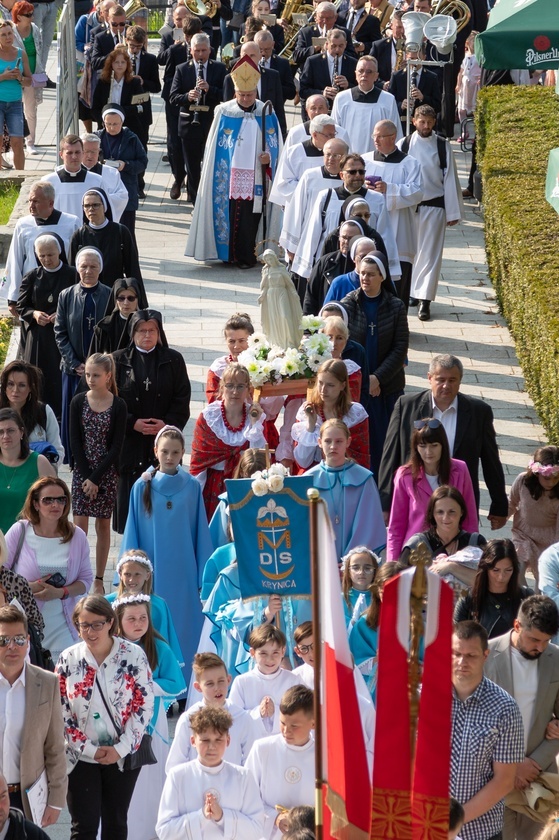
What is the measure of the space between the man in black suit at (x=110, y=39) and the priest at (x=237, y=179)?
2.73 m

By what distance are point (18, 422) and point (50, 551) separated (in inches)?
47.6

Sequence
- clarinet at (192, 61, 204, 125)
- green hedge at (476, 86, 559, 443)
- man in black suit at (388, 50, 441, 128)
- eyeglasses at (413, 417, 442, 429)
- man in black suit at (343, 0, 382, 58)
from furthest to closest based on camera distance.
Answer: man in black suit at (343, 0, 382, 58) → clarinet at (192, 61, 204, 125) → man in black suit at (388, 50, 441, 128) → green hedge at (476, 86, 559, 443) → eyeglasses at (413, 417, 442, 429)

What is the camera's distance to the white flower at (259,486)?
827cm

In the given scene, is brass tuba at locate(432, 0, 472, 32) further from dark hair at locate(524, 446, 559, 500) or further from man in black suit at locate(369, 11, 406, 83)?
dark hair at locate(524, 446, 559, 500)

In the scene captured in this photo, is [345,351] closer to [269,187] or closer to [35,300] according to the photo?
[35,300]

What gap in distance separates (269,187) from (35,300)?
515 cm

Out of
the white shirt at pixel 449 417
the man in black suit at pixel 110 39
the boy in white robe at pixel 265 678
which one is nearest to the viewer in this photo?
the boy in white robe at pixel 265 678

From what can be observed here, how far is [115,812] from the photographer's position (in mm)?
7434

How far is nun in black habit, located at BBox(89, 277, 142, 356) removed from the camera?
11195 mm

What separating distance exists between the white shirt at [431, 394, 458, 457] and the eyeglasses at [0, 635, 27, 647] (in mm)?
3724

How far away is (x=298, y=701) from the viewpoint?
6.75m

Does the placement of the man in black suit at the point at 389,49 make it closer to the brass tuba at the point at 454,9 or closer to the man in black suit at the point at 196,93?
the brass tuba at the point at 454,9

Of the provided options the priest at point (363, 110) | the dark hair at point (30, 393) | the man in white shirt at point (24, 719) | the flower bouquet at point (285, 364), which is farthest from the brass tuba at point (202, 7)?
the man in white shirt at point (24, 719)

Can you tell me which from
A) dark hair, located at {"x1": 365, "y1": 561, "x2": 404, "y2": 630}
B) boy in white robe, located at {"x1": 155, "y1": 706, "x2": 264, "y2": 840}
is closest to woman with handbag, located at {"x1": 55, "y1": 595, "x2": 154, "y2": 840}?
boy in white robe, located at {"x1": 155, "y1": 706, "x2": 264, "y2": 840}
